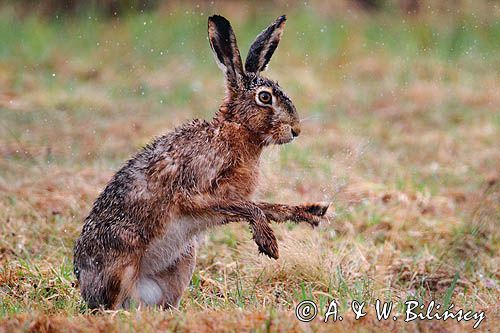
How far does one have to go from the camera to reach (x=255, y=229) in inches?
186

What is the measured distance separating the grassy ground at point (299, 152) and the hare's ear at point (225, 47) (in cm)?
51

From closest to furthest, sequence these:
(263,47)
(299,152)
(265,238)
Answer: (265,238) → (263,47) → (299,152)

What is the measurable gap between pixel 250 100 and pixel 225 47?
0.32 meters

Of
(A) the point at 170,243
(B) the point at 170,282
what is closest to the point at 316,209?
(A) the point at 170,243

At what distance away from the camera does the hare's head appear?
4.91 m

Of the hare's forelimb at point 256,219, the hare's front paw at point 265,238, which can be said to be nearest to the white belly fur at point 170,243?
the hare's forelimb at point 256,219

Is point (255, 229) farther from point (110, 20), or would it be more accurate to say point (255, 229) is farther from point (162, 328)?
point (110, 20)

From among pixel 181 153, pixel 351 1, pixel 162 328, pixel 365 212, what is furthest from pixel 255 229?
pixel 351 1

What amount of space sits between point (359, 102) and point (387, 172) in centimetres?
333

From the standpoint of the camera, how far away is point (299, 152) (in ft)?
29.3

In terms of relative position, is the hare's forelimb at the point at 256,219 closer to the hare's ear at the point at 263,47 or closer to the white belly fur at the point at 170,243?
the white belly fur at the point at 170,243

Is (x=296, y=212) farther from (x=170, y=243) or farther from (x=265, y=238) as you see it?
(x=170, y=243)

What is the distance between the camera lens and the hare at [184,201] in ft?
15.5

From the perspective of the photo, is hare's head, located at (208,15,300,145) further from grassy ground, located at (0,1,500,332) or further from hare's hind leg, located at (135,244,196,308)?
hare's hind leg, located at (135,244,196,308)
